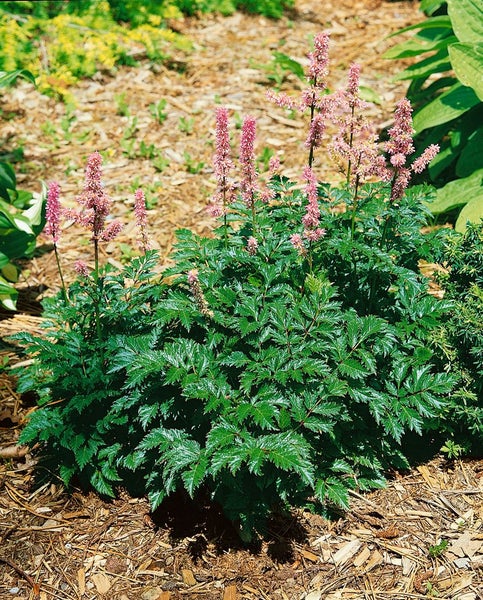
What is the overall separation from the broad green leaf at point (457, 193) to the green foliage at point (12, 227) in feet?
7.81

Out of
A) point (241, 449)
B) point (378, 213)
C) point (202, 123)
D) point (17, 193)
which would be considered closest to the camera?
point (241, 449)

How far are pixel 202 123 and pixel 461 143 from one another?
199 cm

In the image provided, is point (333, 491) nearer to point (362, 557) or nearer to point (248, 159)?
point (362, 557)

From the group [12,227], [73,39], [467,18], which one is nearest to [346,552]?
[12,227]

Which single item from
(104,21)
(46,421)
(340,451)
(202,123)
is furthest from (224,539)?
(104,21)

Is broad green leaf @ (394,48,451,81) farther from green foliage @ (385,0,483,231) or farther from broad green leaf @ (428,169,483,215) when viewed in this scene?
broad green leaf @ (428,169,483,215)

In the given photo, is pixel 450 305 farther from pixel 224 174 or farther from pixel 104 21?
pixel 104 21

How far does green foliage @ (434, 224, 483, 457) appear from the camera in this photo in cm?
305

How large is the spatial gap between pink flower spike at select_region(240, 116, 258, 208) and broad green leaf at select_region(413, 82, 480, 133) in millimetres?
2076

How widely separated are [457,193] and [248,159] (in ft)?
6.91

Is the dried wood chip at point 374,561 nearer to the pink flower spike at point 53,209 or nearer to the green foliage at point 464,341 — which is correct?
the green foliage at point 464,341

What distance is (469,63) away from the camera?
4270mm

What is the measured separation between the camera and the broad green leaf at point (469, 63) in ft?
13.9

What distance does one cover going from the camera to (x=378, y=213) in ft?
10.3
